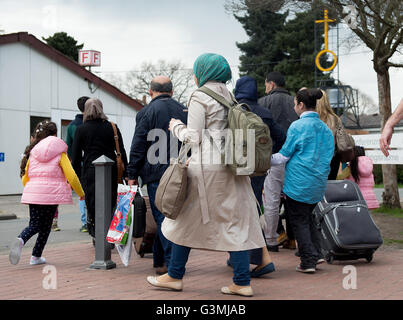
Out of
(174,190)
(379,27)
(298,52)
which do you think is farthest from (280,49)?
(174,190)

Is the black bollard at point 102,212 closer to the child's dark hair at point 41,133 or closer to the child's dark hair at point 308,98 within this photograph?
the child's dark hair at point 41,133

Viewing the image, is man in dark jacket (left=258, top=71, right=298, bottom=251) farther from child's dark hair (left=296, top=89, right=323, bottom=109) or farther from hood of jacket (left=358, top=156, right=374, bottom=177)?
hood of jacket (left=358, top=156, right=374, bottom=177)

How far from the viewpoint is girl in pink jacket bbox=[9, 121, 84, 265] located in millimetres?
6430

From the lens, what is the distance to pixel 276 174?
276 inches

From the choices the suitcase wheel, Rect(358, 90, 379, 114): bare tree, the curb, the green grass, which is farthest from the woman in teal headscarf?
Rect(358, 90, 379, 114): bare tree

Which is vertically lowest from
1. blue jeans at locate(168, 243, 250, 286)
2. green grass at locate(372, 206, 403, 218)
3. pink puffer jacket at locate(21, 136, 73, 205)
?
green grass at locate(372, 206, 403, 218)

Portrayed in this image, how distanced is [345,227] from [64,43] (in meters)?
41.9

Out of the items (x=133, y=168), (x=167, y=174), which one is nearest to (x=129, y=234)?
(x=133, y=168)

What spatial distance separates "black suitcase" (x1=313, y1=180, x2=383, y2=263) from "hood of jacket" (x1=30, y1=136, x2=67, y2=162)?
2.90 metres

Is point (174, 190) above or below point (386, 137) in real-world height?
below

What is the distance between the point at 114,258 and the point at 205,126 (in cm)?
289

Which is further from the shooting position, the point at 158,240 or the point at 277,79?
the point at 277,79

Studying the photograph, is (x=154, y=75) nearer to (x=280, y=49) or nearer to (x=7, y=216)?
(x=280, y=49)

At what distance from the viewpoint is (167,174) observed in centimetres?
466
